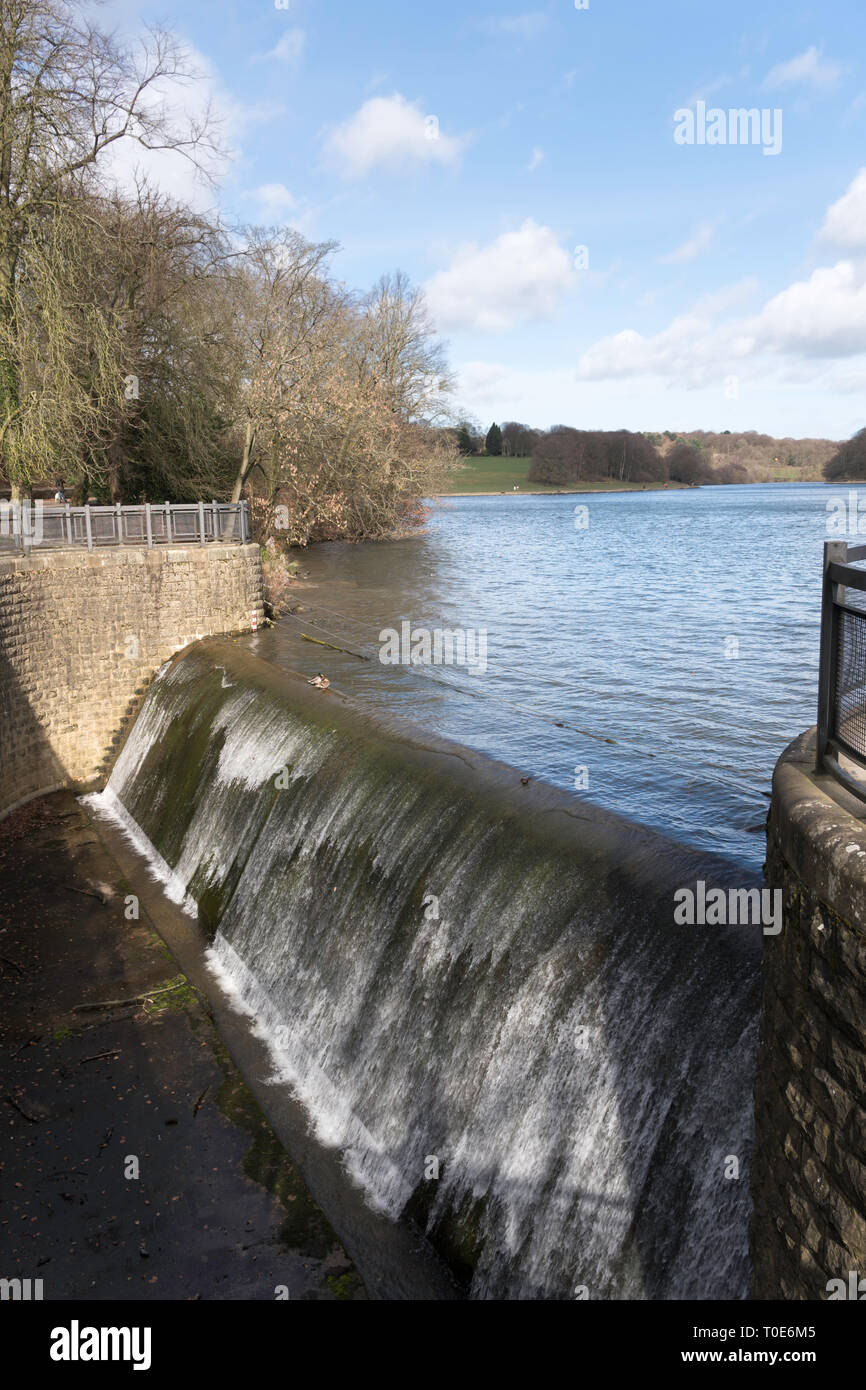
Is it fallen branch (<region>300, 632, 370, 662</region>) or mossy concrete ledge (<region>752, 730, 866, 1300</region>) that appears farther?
fallen branch (<region>300, 632, 370, 662</region>)

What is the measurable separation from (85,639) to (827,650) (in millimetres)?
16001

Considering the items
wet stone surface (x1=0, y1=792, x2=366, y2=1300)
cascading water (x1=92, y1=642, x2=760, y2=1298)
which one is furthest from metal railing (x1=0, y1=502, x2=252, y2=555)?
cascading water (x1=92, y1=642, x2=760, y2=1298)

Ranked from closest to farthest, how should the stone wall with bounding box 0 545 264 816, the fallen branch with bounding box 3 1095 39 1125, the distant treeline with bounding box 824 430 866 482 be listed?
1. the fallen branch with bounding box 3 1095 39 1125
2. the stone wall with bounding box 0 545 264 816
3. the distant treeline with bounding box 824 430 866 482

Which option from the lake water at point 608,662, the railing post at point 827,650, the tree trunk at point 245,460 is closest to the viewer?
the railing post at point 827,650

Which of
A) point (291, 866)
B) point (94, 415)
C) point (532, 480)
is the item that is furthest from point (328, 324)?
point (532, 480)

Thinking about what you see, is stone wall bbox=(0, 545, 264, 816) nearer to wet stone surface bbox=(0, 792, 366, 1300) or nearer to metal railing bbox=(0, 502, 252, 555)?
metal railing bbox=(0, 502, 252, 555)

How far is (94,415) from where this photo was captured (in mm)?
20375

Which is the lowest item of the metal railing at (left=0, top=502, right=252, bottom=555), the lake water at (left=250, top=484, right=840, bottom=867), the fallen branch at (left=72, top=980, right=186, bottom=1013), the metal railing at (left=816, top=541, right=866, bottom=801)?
the fallen branch at (left=72, top=980, right=186, bottom=1013)

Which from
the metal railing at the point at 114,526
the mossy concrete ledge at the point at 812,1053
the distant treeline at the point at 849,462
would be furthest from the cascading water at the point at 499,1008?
the distant treeline at the point at 849,462

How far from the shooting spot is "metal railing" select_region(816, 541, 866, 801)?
454cm

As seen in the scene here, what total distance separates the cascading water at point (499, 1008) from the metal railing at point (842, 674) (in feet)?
7.46

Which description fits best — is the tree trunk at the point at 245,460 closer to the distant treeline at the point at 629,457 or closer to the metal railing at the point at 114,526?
the metal railing at the point at 114,526

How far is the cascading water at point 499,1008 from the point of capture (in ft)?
20.5
